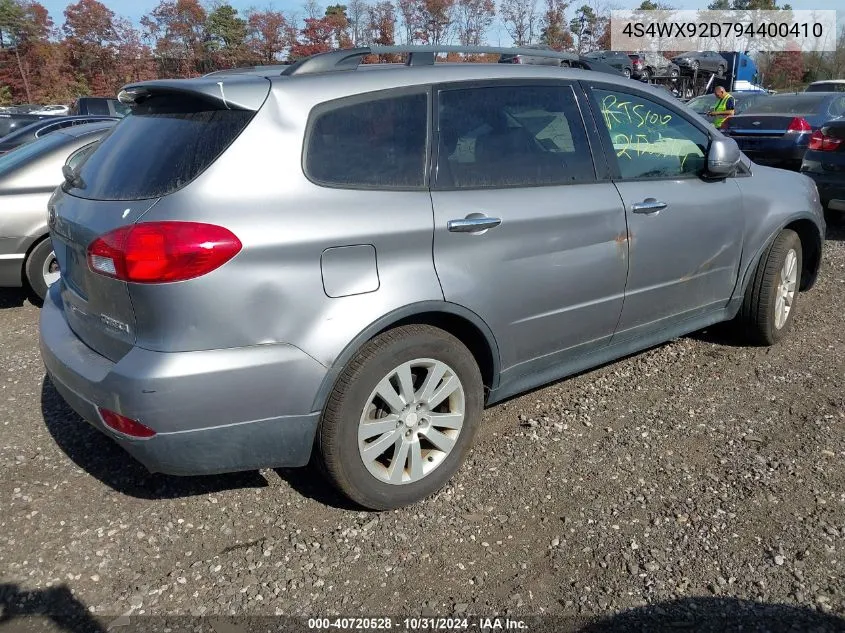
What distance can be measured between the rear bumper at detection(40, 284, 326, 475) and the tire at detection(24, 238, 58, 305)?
329cm

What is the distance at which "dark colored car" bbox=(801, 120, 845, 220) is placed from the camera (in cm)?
760

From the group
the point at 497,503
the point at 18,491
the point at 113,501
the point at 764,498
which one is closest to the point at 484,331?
the point at 497,503

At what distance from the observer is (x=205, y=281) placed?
7.83ft

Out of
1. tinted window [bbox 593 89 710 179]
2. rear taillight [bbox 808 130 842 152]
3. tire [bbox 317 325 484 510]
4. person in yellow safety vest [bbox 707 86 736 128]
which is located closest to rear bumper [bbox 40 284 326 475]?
tire [bbox 317 325 484 510]

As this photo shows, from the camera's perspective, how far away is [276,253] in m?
2.48

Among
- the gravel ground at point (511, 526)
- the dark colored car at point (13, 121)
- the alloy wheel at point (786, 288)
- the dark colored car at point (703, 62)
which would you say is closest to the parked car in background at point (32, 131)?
the dark colored car at point (13, 121)

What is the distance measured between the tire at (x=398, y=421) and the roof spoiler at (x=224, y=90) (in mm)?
993

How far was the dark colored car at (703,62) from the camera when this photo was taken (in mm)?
26734

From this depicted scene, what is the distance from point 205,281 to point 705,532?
2131mm

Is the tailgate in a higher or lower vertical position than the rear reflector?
higher

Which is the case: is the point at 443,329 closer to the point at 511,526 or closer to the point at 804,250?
the point at 511,526

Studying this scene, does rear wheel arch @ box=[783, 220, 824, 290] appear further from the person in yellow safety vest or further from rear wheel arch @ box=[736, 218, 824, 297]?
the person in yellow safety vest

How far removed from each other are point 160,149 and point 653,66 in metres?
25.8

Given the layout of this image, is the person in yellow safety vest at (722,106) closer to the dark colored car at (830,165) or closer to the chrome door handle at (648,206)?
the dark colored car at (830,165)
